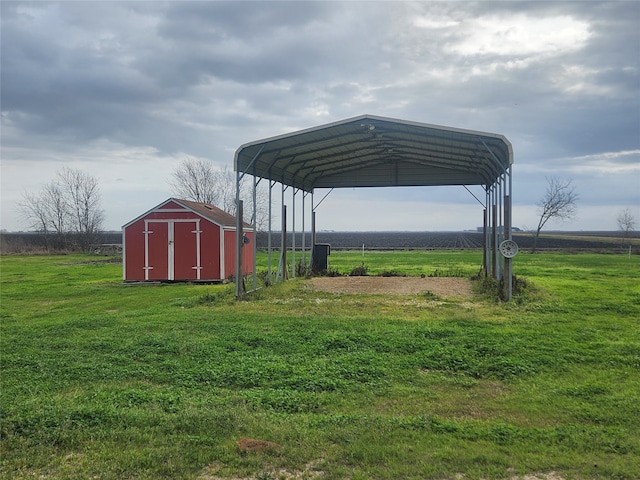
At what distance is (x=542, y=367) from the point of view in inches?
222

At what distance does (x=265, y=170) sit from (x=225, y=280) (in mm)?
4769

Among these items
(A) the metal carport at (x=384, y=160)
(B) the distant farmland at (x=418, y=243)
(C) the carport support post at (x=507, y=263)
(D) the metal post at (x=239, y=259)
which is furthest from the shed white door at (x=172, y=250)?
(B) the distant farmland at (x=418, y=243)

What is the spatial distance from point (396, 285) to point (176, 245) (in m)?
7.17

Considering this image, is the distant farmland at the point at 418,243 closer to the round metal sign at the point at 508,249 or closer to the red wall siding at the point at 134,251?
the red wall siding at the point at 134,251

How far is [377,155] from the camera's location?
583 inches

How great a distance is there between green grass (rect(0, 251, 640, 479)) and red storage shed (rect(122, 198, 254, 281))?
6862 millimetres

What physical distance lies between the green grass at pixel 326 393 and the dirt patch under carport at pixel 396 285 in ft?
9.72

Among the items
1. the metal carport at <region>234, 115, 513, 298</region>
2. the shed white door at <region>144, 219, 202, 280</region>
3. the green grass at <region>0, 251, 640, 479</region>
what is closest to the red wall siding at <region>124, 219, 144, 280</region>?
the shed white door at <region>144, 219, 202, 280</region>

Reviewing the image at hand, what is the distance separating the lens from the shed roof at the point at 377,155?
35.5ft

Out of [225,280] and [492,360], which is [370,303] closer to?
[492,360]

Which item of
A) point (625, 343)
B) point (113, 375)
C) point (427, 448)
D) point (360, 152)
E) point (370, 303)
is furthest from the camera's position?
point (360, 152)

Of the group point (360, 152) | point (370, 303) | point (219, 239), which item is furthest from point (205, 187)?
point (370, 303)

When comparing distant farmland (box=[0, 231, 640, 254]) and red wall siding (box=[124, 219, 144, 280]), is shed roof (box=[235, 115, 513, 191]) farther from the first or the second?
distant farmland (box=[0, 231, 640, 254])

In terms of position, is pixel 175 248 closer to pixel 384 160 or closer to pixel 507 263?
pixel 384 160
